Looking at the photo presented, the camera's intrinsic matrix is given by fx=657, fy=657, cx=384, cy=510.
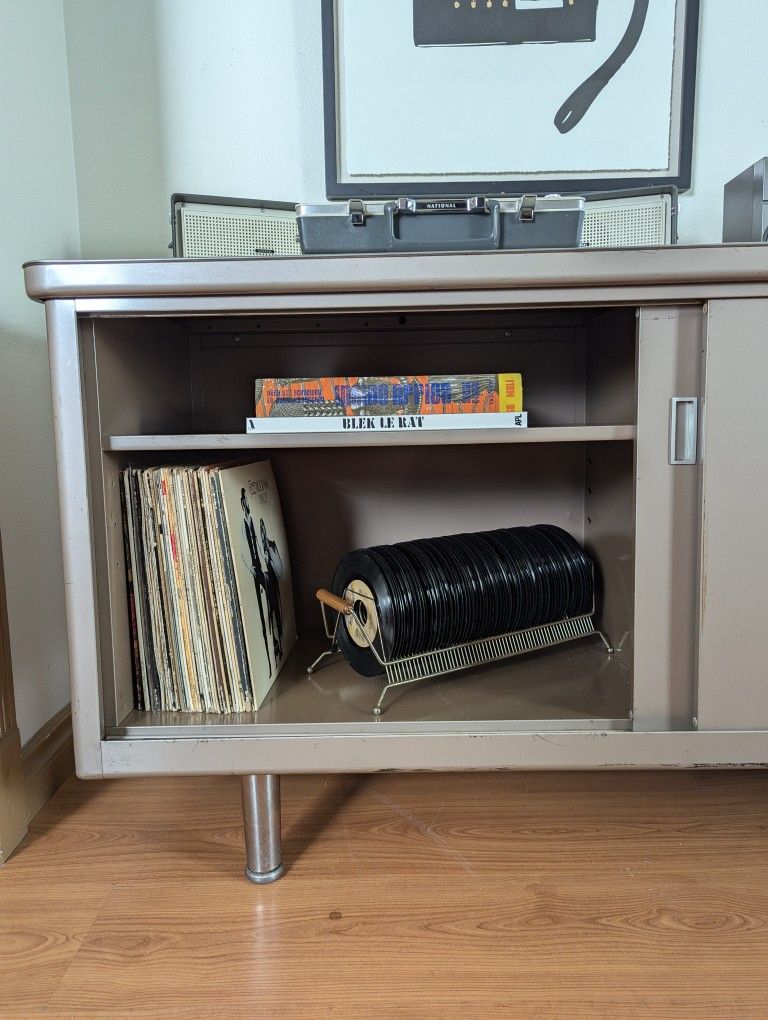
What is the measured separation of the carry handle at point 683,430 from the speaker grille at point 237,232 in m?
0.61

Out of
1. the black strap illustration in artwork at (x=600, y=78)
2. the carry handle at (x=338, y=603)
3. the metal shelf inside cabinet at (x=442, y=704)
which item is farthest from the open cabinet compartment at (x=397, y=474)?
the black strap illustration in artwork at (x=600, y=78)

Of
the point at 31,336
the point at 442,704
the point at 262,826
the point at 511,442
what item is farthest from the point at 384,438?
the point at 31,336

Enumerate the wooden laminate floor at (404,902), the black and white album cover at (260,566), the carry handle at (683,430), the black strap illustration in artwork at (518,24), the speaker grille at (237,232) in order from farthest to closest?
the black strap illustration in artwork at (518,24) < the speaker grille at (237,232) < the black and white album cover at (260,566) < the carry handle at (683,430) < the wooden laminate floor at (404,902)

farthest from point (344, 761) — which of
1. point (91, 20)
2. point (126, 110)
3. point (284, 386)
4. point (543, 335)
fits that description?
point (91, 20)

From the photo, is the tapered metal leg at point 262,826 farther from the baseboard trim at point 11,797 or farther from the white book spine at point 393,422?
the white book spine at point 393,422

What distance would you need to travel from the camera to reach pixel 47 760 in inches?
44.2

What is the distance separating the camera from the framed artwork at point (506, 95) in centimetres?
120

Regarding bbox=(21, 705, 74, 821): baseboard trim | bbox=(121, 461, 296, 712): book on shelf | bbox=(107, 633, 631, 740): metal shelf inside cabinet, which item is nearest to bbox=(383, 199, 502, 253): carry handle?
bbox=(121, 461, 296, 712): book on shelf

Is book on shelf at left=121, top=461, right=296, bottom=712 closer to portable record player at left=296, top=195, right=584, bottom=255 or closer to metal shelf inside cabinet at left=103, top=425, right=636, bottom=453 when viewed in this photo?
metal shelf inside cabinet at left=103, top=425, right=636, bottom=453

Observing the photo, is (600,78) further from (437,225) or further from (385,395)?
(385,395)

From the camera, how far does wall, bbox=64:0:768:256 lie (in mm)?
1227

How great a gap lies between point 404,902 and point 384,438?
61cm

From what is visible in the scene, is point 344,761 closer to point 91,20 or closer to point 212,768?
point 212,768

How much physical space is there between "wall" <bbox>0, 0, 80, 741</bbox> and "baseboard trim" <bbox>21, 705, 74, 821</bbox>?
2 cm
